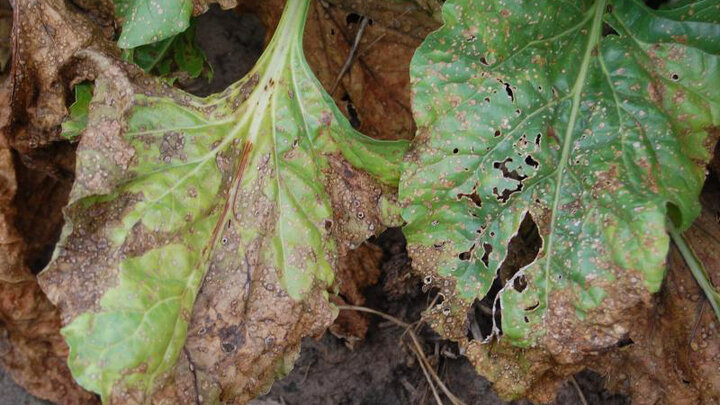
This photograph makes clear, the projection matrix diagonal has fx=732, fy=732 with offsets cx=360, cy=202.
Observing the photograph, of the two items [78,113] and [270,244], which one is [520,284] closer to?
[270,244]

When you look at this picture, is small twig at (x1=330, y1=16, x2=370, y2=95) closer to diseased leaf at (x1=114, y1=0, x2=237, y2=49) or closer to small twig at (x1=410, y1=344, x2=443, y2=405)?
diseased leaf at (x1=114, y1=0, x2=237, y2=49)

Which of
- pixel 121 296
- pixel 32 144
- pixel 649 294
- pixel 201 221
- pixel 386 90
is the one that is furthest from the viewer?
pixel 386 90

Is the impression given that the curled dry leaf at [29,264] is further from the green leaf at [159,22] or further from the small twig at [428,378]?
the small twig at [428,378]

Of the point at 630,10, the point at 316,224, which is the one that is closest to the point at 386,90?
the point at 316,224

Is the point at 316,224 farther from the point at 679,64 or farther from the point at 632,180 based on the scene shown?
the point at 679,64

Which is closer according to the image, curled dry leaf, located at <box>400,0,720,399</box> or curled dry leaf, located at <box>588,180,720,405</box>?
curled dry leaf, located at <box>400,0,720,399</box>

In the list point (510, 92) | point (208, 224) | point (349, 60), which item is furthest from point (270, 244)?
point (349, 60)

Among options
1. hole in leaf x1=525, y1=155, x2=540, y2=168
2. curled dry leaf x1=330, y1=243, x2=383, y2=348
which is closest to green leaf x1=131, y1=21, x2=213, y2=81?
curled dry leaf x1=330, y1=243, x2=383, y2=348
